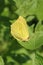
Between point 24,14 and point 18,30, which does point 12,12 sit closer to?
point 24,14

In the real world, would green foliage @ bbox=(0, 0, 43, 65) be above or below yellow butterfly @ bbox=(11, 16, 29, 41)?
below

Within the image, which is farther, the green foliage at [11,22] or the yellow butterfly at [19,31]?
Answer: the green foliage at [11,22]

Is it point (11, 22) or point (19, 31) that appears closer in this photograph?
point (19, 31)

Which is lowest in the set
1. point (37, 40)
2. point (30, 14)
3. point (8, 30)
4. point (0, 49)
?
point (0, 49)

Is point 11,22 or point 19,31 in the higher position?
point 19,31

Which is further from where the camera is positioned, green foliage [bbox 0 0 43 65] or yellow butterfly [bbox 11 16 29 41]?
green foliage [bbox 0 0 43 65]

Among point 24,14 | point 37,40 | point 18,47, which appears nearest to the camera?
point 37,40

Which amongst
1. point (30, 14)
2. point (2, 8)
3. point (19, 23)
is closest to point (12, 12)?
point (2, 8)

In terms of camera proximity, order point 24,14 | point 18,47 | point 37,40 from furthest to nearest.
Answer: point 18,47
point 24,14
point 37,40

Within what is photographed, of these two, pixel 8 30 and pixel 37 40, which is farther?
pixel 8 30

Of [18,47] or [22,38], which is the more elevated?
[22,38]

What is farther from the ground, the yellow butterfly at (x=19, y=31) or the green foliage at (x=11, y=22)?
the yellow butterfly at (x=19, y=31)
